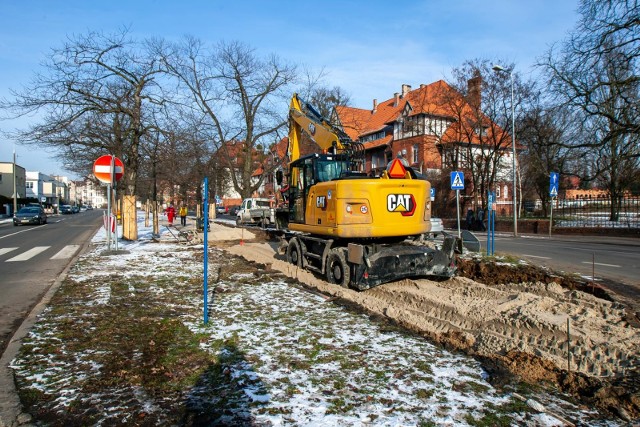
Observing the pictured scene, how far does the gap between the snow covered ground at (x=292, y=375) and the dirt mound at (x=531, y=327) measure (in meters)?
0.37

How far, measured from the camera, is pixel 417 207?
905cm

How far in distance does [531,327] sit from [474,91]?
30.5 meters

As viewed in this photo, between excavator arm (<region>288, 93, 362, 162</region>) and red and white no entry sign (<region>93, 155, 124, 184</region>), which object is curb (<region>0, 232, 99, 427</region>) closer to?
red and white no entry sign (<region>93, 155, 124, 184</region>)

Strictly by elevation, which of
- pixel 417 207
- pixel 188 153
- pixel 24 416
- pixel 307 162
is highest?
pixel 188 153

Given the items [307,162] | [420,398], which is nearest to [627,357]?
[420,398]

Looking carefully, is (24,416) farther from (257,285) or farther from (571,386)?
(257,285)

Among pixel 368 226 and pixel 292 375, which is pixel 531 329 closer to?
pixel 292 375

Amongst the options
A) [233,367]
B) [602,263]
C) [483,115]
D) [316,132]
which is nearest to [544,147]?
[483,115]

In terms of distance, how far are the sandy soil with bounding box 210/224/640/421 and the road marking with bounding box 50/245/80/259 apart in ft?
30.9

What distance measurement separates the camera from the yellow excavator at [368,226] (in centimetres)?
839

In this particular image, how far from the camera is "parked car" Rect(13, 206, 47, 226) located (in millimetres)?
33125

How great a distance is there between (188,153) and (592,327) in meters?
16.4

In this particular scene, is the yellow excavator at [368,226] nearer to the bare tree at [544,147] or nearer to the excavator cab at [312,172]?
the excavator cab at [312,172]

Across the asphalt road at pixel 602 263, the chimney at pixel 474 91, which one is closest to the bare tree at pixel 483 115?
the chimney at pixel 474 91
